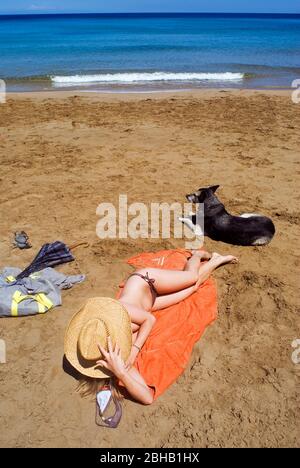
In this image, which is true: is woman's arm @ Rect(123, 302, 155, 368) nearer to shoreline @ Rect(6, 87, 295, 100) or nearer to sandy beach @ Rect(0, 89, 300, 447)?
sandy beach @ Rect(0, 89, 300, 447)


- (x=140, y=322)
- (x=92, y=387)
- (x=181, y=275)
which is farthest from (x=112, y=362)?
(x=181, y=275)

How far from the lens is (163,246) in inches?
207

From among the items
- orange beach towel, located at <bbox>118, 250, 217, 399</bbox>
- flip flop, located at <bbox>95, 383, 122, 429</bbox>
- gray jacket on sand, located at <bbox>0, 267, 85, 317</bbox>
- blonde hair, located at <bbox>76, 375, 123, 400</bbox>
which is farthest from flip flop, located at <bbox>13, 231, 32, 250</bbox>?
flip flop, located at <bbox>95, 383, 122, 429</bbox>

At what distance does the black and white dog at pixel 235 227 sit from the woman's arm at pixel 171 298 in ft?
3.96

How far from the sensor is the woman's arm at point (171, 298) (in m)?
4.11

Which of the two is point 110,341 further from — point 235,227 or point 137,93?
point 137,93

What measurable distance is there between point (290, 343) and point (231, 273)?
1219 mm

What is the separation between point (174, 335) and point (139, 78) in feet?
51.7

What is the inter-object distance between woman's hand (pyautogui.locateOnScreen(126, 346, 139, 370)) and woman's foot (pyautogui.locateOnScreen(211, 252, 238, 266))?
171 centimetres

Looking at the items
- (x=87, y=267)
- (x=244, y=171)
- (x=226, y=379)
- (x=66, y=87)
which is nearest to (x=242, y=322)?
(x=226, y=379)

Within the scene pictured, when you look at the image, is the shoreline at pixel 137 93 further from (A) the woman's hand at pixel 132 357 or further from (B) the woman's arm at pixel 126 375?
(B) the woman's arm at pixel 126 375
